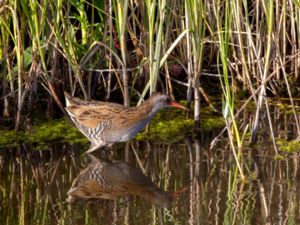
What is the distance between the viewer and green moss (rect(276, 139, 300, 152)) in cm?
711

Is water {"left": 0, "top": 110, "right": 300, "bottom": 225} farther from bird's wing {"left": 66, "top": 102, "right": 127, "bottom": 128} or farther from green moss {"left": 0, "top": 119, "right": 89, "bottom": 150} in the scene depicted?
bird's wing {"left": 66, "top": 102, "right": 127, "bottom": 128}

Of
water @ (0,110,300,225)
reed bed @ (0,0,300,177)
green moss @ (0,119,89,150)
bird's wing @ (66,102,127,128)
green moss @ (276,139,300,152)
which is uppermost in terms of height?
reed bed @ (0,0,300,177)

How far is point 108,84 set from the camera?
812 cm

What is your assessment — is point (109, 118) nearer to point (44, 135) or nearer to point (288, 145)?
point (44, 135)

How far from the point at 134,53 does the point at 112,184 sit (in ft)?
7.77

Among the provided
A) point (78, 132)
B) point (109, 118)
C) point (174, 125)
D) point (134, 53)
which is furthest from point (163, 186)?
point (134, 53)

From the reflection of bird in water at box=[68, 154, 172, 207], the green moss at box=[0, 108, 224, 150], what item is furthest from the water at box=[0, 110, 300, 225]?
the green moss at box=[0, 108, 224, 150]

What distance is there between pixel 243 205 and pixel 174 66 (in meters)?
3.10

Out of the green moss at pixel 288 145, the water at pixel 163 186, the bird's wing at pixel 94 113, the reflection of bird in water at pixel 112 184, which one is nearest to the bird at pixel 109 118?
the bird's wing at pixel 94 113

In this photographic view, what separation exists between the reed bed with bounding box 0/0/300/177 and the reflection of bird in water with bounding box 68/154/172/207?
804 millimetres

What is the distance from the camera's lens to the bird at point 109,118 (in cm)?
730

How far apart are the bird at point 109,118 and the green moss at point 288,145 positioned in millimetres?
876

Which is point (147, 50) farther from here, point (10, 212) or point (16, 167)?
point (10, 212)

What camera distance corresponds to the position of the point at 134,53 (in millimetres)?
8594
